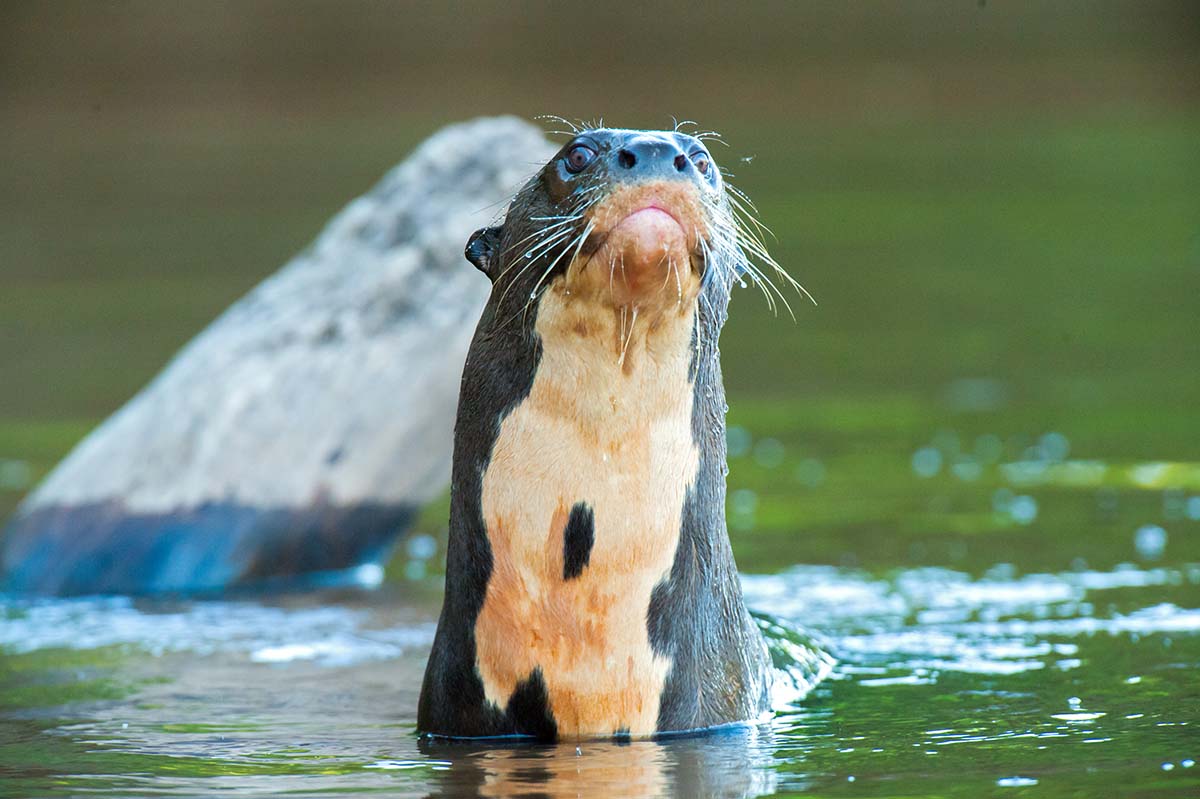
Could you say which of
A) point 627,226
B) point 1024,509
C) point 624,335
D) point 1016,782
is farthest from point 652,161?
point 1024,509

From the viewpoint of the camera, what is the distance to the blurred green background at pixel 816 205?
8477 millimetres

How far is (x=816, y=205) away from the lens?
711 inches

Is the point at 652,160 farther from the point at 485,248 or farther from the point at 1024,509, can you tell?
the point at 1024,509

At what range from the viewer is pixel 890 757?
4.69m

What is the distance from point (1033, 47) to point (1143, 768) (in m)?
23.3

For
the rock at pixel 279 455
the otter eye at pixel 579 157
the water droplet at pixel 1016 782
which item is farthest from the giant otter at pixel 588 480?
the rock at pixel 279 455

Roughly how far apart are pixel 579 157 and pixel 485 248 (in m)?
0.50

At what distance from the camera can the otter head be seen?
434 cm

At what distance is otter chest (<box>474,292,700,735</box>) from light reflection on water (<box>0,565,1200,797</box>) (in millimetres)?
143

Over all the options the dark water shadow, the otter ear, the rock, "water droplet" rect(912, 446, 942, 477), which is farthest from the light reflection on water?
"water droplet" rect(912, 446, 942, 477)

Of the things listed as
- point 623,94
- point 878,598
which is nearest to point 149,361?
point 878,598

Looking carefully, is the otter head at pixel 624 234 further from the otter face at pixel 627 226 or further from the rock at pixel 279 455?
the rock at pixel 279 455

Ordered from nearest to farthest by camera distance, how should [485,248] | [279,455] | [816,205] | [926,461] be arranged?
[485,248] → [279,455] → [926,461] → [816,205]

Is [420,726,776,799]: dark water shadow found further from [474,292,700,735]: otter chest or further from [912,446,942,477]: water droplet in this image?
[912,446,942,477]: water droplet
